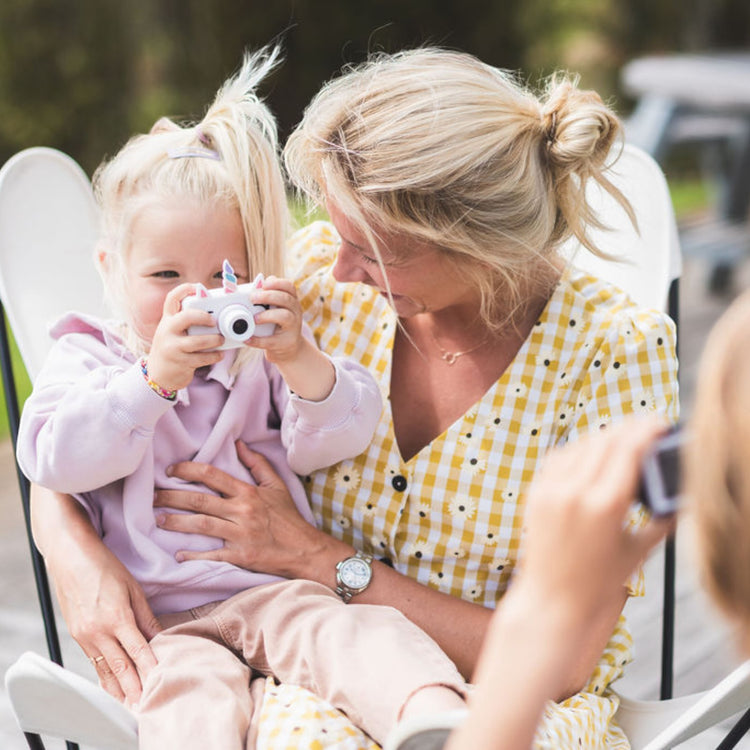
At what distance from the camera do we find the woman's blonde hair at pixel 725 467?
80cm

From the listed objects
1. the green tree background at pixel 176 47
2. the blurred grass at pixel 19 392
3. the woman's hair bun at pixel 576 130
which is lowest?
the blurred grass at pixel 19 392

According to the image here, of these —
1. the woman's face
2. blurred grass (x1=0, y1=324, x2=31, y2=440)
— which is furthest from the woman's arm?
blurred grass (x1=0, y1=324, x2=31, y2=440)

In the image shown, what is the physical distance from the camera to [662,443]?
838mm

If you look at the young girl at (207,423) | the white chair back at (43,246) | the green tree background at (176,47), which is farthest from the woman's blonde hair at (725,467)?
the green tree background at (176,47)

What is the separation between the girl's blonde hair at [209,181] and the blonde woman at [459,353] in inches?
2.9

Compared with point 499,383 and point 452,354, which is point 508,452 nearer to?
point 499,383

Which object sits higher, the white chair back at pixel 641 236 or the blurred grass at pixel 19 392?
the white chair back at pixel 641 236

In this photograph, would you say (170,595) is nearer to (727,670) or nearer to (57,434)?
(57,434)

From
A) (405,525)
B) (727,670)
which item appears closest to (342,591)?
(405,525)

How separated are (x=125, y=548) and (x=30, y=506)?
0.78ft

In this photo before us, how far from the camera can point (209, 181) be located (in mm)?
1655

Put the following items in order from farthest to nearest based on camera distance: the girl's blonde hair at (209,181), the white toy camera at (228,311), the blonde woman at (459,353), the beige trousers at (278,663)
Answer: the girl's blonde hair at (209,181) → the blonde woman at (459,353) → the white toy camera at (228,311) → the beige trousers at (278,663)

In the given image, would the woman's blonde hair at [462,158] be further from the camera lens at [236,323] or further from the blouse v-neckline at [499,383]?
the camera lens at [236,323]

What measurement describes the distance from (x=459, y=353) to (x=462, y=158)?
1.19 ft
